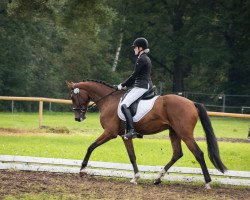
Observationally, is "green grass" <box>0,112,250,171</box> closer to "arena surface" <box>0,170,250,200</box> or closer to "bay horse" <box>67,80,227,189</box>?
"bay horse" <box>67,80,227,189</box>

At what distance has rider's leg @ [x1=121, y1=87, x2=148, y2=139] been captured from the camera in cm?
1229

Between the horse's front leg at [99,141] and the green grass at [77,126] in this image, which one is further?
the green grass at [77,126]

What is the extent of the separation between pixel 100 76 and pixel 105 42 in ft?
11.5

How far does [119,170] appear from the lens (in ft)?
43.1

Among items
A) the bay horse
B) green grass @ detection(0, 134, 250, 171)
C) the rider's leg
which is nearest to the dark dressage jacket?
the rider's leg

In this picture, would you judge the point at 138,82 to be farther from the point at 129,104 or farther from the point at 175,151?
the point at 175,151

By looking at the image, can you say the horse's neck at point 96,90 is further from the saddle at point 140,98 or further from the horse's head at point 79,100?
the saddle at point 140,98

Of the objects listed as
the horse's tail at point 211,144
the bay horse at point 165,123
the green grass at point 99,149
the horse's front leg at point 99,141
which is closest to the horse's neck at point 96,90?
the bay horse at point 165,123

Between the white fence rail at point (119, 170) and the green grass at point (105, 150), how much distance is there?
6.93 feet

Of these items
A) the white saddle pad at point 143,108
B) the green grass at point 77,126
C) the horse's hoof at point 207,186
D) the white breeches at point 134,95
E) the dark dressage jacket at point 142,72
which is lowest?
the green grass at point 77,126

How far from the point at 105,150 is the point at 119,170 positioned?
14.3 feet

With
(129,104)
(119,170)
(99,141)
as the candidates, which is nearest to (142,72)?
(129,104)

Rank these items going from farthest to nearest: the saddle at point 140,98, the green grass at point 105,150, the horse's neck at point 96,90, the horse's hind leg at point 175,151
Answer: the green grass at point 105,150
the horse's neck at point 96,90
the saddle at point 140,98
the horse's hind leg at point 175,151

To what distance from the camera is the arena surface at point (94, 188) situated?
1000cm
